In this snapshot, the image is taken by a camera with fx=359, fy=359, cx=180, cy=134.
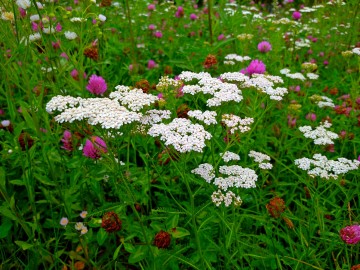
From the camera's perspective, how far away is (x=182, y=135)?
5.03 ft

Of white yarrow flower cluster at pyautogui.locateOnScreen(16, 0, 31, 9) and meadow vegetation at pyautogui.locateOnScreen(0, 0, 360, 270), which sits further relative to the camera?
white yarrow flower cluster at pyautogui.locateOnScreen(16, 0, 31, 9)

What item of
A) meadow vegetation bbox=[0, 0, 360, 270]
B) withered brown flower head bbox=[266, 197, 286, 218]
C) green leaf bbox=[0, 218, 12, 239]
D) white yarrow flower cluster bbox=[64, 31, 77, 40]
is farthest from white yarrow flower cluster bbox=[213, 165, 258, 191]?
white yarrow flower cluster bbox=[64, 31, 77, 40]

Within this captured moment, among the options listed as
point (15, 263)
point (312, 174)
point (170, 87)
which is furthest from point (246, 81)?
point (15, 263)

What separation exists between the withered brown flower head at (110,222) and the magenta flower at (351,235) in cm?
99

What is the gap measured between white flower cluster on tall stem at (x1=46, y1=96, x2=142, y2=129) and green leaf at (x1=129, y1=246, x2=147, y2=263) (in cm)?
61

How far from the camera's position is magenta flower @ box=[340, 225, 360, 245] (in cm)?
155

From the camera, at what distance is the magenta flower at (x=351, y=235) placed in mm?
1554

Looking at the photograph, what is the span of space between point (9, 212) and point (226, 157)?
3.54 feet

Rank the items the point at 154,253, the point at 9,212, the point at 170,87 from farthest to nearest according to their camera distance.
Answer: the point at 170,87
the point at 9,212
the point at 154,253

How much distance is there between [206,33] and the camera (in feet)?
15.5

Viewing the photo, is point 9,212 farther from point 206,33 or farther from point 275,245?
point 206,33

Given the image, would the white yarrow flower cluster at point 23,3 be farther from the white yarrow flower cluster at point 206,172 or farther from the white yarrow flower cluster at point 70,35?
the white yarrow flower cluster at point 206,172

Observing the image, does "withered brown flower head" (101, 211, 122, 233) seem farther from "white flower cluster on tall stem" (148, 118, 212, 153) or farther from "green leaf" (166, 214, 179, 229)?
Answer: "white flower cluster on tall stem" (148, 118, 212, 153)

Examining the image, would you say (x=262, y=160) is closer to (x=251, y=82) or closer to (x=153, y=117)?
(x=251, y=82)
